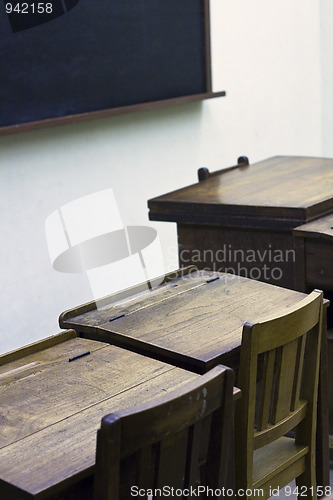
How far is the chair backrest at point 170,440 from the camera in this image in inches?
50.6

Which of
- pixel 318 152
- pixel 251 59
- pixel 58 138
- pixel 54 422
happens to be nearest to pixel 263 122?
pixel 251 59

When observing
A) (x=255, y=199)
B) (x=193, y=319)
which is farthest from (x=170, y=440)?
(x=255, y=199)

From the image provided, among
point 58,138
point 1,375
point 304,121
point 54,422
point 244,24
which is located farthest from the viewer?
point 304,121

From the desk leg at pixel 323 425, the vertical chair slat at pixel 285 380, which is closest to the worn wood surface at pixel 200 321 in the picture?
the vertical chair slat at pixel 285 380

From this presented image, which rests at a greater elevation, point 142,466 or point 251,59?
point 251,59

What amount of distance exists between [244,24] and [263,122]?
0.63m

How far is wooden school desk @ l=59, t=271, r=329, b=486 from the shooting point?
186cm

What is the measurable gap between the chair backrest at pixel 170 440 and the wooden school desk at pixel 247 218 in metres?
1.28

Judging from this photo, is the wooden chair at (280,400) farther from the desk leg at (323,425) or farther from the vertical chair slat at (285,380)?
the desk leg at (323,425)

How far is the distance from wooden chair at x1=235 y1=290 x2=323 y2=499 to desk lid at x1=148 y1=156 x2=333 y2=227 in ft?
2.63

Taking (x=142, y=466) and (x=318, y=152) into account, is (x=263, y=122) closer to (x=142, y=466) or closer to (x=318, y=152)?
(x=318, y=152)

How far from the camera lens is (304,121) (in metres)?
5.58

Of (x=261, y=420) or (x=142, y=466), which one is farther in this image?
(x=261, y=420)

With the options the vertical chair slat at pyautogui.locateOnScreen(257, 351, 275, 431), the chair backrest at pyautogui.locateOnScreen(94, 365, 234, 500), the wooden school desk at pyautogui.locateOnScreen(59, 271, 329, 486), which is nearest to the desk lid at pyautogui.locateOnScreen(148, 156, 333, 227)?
the wooden school desk at pyautogui.locateOnScreen(59, 271, 329, 486)
